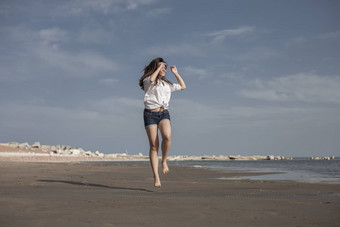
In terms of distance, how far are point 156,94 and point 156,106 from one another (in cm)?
23

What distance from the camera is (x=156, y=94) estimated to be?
6.85 meters

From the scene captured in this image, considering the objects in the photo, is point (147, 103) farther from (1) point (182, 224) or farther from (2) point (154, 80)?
(1) point (182, 224)

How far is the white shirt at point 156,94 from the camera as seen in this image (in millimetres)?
6823

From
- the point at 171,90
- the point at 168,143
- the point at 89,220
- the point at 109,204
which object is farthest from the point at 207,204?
the point at 171,90

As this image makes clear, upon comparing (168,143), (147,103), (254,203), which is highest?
(147,103)

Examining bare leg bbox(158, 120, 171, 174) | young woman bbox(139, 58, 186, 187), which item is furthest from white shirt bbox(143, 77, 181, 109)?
bare leg bbox(158, 120, 171, 174)

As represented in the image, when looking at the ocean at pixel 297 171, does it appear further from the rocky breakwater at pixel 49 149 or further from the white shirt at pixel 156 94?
the rocky breakwater at pixel 49 149

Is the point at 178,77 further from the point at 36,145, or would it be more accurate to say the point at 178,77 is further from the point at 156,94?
the point at 36,145

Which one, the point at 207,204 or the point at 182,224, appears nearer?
the point at 182,224

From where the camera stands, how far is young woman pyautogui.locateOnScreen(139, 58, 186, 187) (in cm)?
678

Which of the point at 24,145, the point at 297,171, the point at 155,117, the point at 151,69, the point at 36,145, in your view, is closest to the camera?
the point at 155,117

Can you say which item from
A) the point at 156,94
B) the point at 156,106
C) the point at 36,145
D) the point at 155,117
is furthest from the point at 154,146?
the point at 36,145

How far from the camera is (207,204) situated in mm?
4336

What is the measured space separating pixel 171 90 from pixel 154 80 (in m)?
0.49
